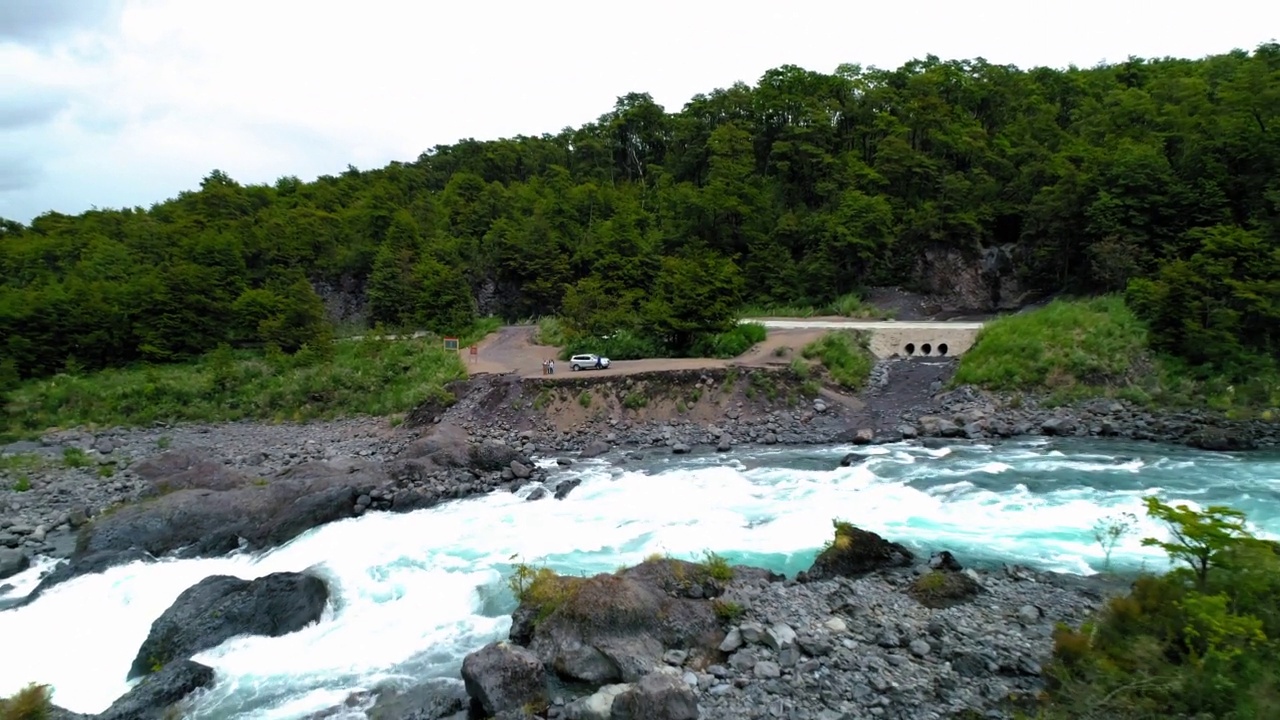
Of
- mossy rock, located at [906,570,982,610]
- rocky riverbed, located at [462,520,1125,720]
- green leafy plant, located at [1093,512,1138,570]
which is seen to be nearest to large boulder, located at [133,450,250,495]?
rocky riverbed, located at [462,520,1125,720]

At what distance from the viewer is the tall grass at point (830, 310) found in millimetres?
42094

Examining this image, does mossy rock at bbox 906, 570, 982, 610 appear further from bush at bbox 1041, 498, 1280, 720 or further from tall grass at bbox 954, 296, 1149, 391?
tall grass at bbox 954, 296, 1149, 391

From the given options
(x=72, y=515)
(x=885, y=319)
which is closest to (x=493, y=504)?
(x=72, y=515)

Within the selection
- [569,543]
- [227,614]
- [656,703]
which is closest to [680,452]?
[569,543]

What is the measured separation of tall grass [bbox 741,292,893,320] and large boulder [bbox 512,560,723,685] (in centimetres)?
3341

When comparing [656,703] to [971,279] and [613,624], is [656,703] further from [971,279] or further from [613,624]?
[971,279]

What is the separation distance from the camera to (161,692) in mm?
10648

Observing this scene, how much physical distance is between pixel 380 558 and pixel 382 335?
28.2m

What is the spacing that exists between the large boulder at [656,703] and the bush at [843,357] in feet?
76.4

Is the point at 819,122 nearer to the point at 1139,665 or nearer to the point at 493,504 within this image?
the point at 493,504

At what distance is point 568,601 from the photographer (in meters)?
10.9

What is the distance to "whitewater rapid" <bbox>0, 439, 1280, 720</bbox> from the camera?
38.8 feet

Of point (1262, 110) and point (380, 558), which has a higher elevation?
point (1262, 110)

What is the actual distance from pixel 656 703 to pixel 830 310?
124 feet
